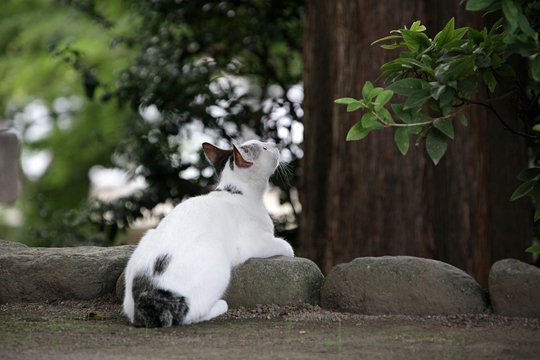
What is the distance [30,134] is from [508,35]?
31.1 ft

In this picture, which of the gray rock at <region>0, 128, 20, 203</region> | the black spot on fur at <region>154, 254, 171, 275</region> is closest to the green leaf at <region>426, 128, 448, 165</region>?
the black spot on fur at <region>154, 254, 171, 275</region>

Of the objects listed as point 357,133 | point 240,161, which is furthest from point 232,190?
point 357,133

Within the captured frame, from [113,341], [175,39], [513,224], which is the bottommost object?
[113,341]

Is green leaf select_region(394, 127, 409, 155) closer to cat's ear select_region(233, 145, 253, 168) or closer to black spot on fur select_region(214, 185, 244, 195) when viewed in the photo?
cat's ear select_region(233, 145, 253, 168)

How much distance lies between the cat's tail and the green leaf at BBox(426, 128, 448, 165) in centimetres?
140

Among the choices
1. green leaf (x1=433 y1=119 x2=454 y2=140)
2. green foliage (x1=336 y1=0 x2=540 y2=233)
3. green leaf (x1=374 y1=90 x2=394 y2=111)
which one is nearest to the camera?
green foliage (x1=336 y1=0 x2=540 y2=233)

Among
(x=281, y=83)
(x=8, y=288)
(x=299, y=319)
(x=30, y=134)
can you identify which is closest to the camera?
(x=299, y=319)

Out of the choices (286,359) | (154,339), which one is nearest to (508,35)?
(286,359)

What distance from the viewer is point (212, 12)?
7.91m

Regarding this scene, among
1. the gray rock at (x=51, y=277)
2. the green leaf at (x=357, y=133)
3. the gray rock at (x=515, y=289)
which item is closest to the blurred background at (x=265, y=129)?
the gray rock at (x=515, y=289)

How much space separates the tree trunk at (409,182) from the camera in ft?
19.4

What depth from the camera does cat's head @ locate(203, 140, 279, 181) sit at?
4.88 metres

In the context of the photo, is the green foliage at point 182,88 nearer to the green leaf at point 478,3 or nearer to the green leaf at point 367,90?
the green leaf at point 367,90

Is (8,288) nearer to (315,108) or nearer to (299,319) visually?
(299,319)
